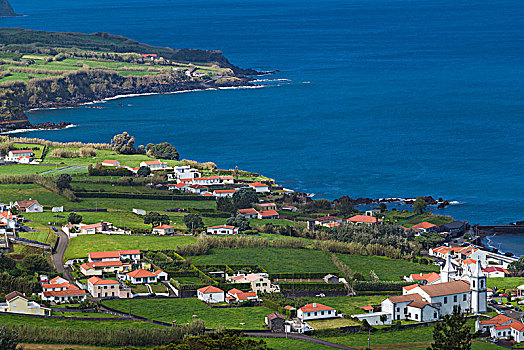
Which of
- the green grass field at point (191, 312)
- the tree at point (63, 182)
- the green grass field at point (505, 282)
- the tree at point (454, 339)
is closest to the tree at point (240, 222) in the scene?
the tree at point (63, 182)

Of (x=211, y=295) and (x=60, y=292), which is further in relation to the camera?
(x=211, y=295)

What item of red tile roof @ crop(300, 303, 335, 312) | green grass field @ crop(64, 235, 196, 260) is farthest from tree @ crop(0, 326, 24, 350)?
green grass field @ crop(64, 235, 196, 260)

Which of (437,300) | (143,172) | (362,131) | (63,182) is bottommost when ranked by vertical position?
(437,300)

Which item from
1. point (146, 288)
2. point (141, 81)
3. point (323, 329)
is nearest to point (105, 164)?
point (146, 288)

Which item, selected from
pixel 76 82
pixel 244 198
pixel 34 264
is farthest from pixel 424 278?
pixel 76 82

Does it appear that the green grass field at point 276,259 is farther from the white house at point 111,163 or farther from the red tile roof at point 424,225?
the white house at point 111,163

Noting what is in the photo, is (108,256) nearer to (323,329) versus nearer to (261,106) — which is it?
(323,329)

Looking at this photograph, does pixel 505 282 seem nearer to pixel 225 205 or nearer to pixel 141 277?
pixel 141 277
